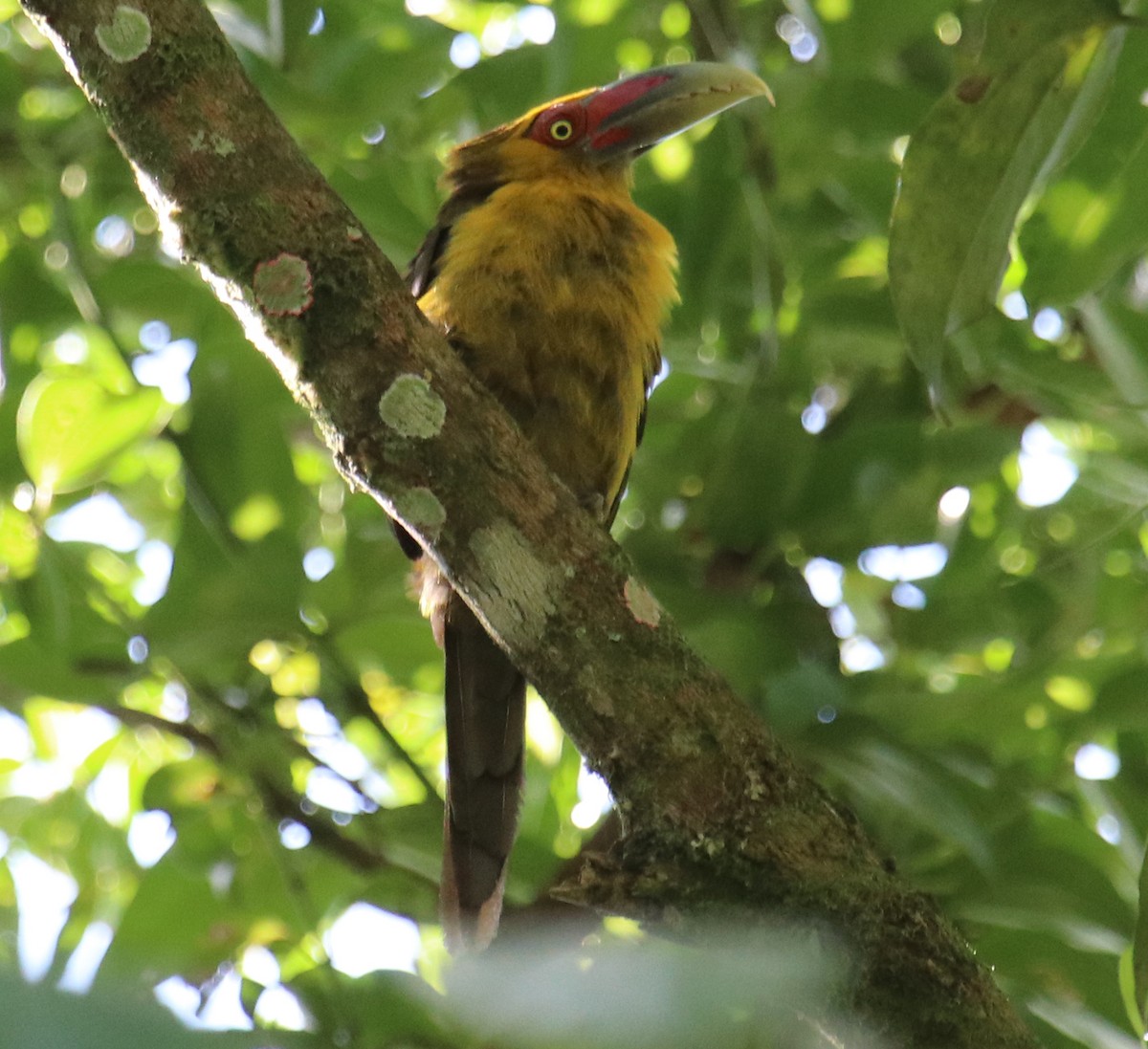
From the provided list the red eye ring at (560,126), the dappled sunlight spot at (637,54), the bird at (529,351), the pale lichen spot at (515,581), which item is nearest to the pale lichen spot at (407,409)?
the pale lichen spot at (515,581)

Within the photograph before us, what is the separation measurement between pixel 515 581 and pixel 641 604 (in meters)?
0.16

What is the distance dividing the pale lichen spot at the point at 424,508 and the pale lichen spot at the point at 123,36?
25.8 inches

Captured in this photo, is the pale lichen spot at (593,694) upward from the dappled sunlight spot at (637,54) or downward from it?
downward

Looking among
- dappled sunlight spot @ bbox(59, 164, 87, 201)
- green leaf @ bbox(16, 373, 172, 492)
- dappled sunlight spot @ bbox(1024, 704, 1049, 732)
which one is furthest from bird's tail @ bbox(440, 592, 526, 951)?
dappled sunlight spot @ bbox(59, 164, 87, 201)

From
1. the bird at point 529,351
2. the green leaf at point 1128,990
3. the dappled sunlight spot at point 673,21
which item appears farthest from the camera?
the dappled sunlight spot at point 673,21

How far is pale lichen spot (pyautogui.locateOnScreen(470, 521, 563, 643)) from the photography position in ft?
5.79

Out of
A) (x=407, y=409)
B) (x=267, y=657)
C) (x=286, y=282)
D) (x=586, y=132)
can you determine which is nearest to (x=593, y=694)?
(x=407, y=409)

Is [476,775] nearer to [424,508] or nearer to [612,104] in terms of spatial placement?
[424,508]

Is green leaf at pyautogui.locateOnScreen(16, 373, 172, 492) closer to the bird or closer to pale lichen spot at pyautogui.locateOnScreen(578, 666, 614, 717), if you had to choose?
the bird

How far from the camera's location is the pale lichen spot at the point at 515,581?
69.5 inches

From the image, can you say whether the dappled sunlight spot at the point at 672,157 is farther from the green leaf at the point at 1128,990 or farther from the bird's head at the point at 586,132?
the green leaf at the point at 1128,990

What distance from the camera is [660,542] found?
3.03 metres

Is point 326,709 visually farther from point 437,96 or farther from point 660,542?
point 437,96

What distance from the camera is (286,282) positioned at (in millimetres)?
1773
